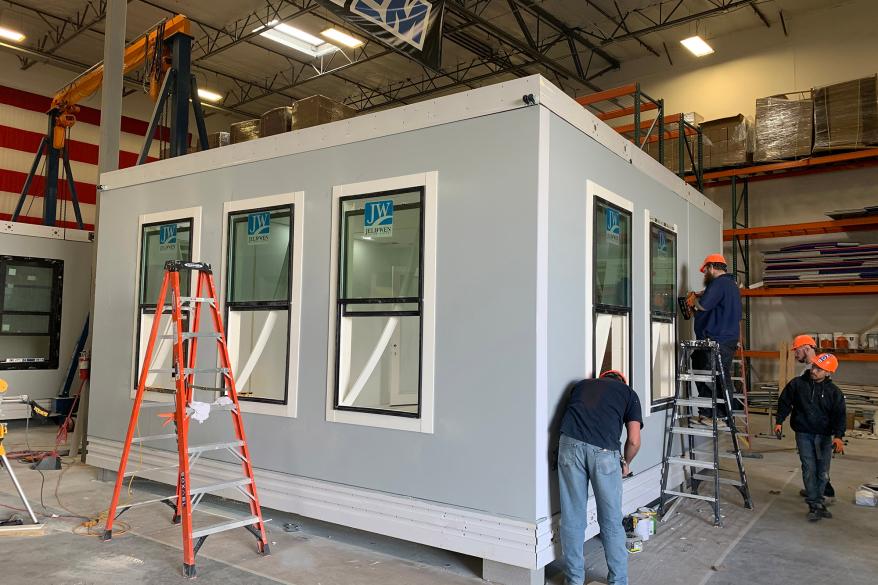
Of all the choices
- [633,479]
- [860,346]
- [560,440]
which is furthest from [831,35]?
[560,440]

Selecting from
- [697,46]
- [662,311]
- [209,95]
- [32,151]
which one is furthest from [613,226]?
[32,151]

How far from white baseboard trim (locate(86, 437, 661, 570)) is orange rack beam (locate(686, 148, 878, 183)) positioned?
28.0ft

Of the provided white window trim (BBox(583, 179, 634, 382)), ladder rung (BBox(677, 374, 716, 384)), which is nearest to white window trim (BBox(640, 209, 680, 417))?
ladder rung (BBox(677, 374, 716, 384))

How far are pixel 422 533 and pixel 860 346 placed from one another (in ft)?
34.3

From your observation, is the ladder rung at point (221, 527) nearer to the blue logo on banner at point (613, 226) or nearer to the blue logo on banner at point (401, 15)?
the blue logo on banner at point (613, 226)

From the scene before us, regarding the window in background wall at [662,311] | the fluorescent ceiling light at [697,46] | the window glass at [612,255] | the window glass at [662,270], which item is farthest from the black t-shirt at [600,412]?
the fluorescent ceiling light at [697,46]

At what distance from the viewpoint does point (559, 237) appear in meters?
4.39

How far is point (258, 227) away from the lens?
579 cm

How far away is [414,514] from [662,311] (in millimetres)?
3383

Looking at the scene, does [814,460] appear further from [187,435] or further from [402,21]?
[402,21]

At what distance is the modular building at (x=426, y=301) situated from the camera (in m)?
4.20

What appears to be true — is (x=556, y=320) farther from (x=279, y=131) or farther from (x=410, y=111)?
(x=279, y=131)

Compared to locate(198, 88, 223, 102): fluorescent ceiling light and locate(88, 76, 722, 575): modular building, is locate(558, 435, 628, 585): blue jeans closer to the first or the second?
locate(88, 76, 722, 575): modular building

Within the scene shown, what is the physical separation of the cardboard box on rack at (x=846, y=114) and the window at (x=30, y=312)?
13268mm
